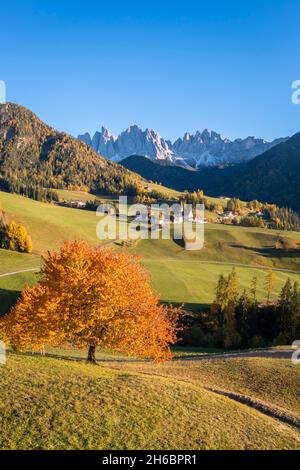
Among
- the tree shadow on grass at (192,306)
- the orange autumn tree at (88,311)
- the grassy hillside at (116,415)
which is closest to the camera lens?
the grassy hillside at (116,415)

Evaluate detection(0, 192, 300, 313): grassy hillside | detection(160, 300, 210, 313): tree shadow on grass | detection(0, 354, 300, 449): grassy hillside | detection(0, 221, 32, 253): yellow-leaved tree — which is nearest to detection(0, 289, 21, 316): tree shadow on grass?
detection(0, 192, 300, 313): grassy hillside

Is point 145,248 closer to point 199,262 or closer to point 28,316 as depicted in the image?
point 199,262

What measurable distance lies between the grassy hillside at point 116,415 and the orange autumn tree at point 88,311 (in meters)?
6.53

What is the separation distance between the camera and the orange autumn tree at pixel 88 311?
40.8 metres

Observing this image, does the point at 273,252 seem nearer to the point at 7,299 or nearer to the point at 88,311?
the point at 7,299

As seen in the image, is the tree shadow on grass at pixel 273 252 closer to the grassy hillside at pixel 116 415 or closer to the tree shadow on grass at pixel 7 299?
the tree shadow on grass at pixel 7 299

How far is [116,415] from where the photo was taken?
25484mm

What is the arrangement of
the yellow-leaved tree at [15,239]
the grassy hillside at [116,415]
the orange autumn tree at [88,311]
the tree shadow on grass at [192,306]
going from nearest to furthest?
the grassy hillside at [116,415], the orange autumn tree at [88,311], the tree shadow on grass at [192,306], the yellow-leaved tree at [15,239]

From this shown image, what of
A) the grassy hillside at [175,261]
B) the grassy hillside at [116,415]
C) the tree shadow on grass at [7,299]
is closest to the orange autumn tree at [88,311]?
the grassy hillside at [116,415]

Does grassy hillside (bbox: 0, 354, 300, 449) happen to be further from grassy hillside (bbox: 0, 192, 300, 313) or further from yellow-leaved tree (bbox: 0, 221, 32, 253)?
yellow-leaved tree (bbox: 0, 221, 32, 253)

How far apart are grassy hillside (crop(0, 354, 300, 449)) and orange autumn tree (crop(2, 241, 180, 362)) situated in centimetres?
653

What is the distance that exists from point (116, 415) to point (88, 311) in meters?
16.4

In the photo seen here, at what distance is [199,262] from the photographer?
169375mm

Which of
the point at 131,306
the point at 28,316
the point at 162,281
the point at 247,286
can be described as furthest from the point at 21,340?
the point at 247,286
